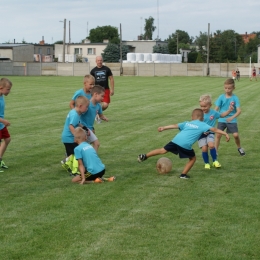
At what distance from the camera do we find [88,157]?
8961 mm

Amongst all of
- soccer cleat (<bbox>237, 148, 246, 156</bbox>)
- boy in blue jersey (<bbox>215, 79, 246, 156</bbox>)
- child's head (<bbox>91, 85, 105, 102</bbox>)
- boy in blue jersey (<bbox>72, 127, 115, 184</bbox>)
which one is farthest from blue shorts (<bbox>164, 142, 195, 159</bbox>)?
soccer cleat (<bbox>237, 148, 246, 156</bbox>)

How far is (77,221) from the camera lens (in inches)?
266

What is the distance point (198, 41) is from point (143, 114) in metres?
155

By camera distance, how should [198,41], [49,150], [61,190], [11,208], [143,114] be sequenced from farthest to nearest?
[198,41] → [143,114] → [49,150] → [61,190] → [11,208]

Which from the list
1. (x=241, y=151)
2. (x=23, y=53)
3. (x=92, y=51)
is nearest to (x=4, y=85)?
(x=241, y=151)

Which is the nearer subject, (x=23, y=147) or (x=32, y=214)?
(x=32, y=214)

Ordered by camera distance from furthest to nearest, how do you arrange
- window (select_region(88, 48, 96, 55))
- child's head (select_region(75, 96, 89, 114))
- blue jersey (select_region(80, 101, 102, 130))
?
window (select_region(88, 48, 96, 55)) < blue jersey (select_region(80, 101, 102, 130)) < child's head (select_region(75, 96, 89, 114))

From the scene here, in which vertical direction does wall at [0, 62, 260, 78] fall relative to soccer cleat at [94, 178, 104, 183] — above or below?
above

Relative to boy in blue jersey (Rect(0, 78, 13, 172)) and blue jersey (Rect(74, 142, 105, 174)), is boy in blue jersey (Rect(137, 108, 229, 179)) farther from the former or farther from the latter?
boy in blue jersey (Rect(0, 78, 13, 172))

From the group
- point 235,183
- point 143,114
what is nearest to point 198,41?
point 143,114

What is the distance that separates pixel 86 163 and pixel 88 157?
13 centimetres

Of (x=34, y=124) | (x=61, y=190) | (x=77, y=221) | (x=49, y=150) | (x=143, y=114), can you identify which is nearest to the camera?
(x=77, y=221)

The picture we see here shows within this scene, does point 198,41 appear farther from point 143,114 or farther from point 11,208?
point 11,208

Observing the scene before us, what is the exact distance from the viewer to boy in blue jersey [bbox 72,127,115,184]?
8.89 meters
